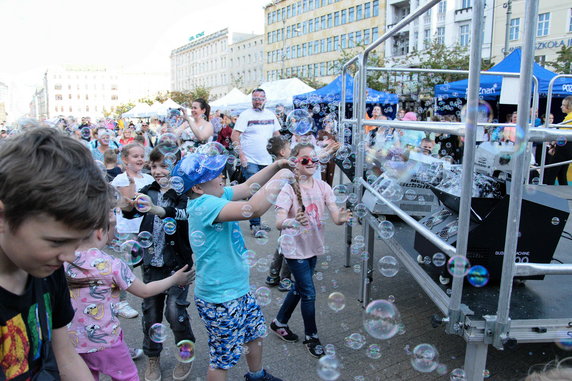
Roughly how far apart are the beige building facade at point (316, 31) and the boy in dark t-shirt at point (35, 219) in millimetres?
51104

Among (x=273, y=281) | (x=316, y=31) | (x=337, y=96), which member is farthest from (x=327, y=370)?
(x=316, y=31)

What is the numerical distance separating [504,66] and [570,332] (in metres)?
8.66

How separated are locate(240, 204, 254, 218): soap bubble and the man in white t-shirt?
4507 mm

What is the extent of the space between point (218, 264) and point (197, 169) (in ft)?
1.97

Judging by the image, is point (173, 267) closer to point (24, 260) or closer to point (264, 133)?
point (24, 260)

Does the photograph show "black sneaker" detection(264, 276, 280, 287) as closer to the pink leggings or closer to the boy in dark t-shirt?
the pink leggings

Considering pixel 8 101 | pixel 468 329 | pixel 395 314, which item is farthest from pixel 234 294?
pixel 8 101

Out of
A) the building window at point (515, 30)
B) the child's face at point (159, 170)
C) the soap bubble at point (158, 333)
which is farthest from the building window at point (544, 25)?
the soap bubble at point (158, 333)

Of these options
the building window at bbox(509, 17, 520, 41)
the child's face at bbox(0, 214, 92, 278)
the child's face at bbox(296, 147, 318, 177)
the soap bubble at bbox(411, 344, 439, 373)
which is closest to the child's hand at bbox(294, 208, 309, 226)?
the child's face at bbox(296, 147, 318, 177)

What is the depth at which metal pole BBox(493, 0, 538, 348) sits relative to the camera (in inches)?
66.1

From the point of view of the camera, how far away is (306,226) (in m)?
3.35

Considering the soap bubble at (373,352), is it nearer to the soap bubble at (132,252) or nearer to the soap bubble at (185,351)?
the soap bubble at (185,351)

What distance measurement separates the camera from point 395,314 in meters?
2.75

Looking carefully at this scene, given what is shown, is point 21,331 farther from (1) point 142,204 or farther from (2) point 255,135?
(2) point 255,135
